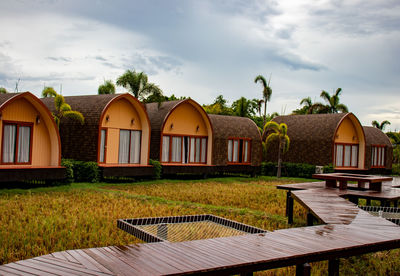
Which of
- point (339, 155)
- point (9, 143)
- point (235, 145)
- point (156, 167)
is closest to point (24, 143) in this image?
point (9, 143)

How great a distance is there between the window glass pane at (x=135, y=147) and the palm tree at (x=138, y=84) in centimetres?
322

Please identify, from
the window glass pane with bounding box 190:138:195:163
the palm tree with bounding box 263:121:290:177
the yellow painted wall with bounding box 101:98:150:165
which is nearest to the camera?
the yellow painted wall with bounding box 101:98:150:165

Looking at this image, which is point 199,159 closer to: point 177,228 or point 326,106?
point 177,228

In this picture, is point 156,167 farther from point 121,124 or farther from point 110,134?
point 110,134

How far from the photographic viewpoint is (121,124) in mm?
19281

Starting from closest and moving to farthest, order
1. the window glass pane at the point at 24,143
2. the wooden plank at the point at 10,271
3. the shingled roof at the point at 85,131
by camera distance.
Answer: the wooden plank at the point at 10,271 → the window glass pane at the point at 24,143 → the shingled roof at the point at 85,131

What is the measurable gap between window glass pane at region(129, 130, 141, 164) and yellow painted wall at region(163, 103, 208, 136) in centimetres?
170

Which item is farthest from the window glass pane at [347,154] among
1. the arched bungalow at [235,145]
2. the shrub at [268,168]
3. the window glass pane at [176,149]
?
the window glass pane at [176,149]

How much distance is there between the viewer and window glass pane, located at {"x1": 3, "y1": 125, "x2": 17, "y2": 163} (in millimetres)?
15031

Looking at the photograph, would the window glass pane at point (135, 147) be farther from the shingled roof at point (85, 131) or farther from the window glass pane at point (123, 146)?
the shingled roof at point (85, 131)

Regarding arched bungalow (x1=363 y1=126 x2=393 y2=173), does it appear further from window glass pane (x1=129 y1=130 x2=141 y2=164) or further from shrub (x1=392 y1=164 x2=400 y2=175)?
window glass pane (x1=129 y1=130 x2=141 y2=164)

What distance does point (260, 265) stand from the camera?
4.90 metres

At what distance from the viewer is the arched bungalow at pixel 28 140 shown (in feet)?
48.2

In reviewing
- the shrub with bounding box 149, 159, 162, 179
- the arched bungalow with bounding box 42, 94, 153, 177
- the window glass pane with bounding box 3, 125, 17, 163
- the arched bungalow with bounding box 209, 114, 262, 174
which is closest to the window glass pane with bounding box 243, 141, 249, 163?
the arched bungalow with bounding box 209, 114, 262, 174
